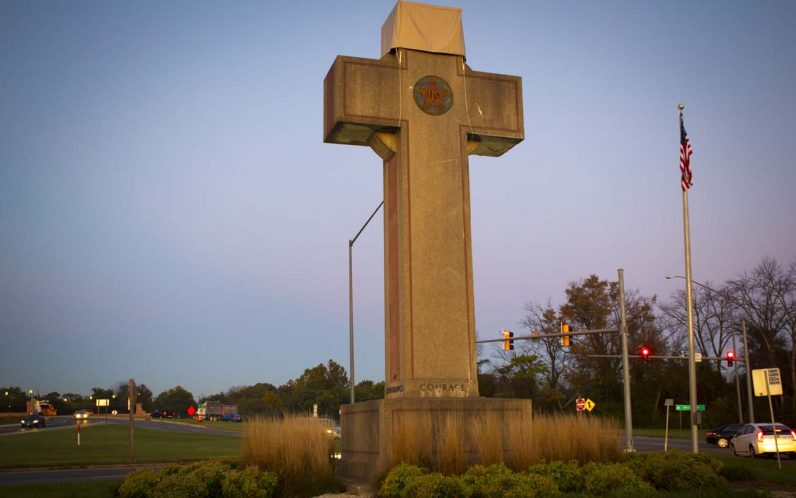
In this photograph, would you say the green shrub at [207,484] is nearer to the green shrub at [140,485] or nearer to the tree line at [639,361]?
the green shrub at [140,485]

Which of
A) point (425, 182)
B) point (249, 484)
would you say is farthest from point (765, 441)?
point (249, 484)

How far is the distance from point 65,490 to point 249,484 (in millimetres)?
5427

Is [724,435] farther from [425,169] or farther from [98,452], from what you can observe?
[425,169]

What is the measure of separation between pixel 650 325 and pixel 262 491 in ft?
236

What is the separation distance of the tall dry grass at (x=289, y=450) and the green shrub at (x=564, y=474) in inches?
150

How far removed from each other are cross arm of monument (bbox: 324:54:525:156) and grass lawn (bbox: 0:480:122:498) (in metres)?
8.42

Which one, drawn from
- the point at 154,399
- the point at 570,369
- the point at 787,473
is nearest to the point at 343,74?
the point at 787,473

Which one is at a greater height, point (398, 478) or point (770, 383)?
point (770, 383)

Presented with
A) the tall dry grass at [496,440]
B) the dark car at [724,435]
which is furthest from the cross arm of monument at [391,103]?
the dark car at [724,435]

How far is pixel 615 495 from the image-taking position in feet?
39.4

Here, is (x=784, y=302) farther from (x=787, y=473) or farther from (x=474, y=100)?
(x=474, y=100)

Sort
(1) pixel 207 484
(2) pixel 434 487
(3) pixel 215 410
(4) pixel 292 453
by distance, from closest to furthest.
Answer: (2) pixel 434 487
(1) pixel 207 484
(4) pixel 292 453
(3) pixel 215 410

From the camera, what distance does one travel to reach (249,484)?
13016mm

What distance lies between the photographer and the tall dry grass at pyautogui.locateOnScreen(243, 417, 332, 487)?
14.0m
